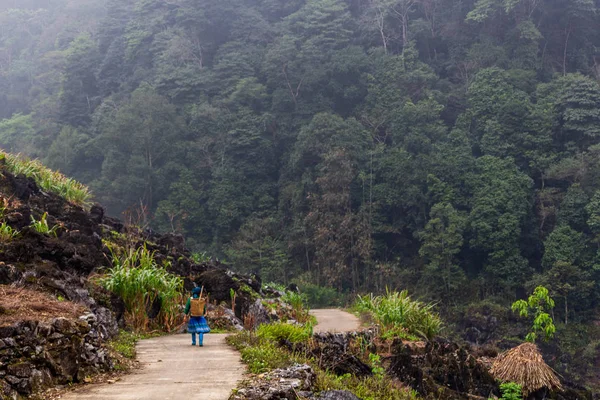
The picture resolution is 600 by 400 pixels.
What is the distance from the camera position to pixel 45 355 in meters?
6.57

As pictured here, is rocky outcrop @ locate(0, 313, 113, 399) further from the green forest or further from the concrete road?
the green forest

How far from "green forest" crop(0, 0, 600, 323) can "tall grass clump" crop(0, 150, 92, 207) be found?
15992mm

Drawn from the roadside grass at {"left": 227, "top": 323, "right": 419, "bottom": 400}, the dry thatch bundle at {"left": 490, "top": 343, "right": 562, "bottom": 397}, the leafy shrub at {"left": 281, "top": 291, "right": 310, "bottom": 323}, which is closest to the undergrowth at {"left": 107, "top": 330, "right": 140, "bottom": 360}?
the roadside grass at {"left": 227, "top": 323, "right": 419, "bottom": 400}

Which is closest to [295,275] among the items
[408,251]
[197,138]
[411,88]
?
[408,251]

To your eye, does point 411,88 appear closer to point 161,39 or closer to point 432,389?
point 161,39

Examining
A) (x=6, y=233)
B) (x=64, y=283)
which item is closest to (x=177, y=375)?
(x=64, y=283)

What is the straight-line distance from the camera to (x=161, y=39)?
5056 cm

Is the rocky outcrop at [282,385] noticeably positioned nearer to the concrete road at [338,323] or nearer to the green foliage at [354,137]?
the concrete road at [338,323]

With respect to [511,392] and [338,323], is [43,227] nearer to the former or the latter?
[338,323]

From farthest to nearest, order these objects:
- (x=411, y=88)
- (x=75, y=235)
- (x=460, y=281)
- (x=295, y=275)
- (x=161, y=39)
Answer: (x=161, y=39) → (x=411, y=88) → (x=295, y=275) → (x=460, y=281) → (x=75, y=235)

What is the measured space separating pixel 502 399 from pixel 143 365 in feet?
21.9

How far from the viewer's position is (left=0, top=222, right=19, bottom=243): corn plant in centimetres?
1091

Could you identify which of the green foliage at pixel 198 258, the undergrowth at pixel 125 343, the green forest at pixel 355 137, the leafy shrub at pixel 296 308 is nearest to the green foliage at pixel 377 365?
the undergrowth at pixel 125 343

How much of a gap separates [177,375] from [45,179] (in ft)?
44.4
